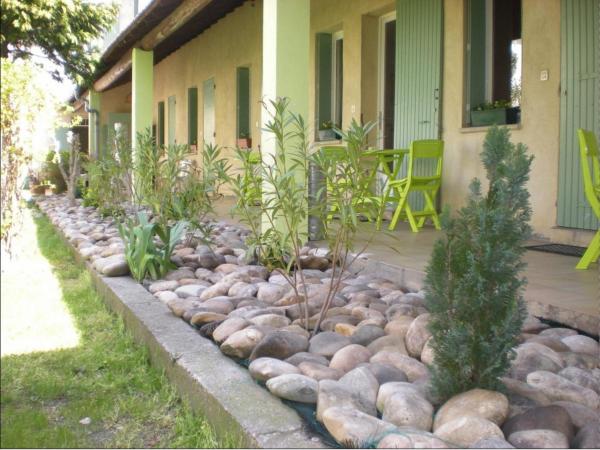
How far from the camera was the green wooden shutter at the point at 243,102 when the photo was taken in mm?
12234

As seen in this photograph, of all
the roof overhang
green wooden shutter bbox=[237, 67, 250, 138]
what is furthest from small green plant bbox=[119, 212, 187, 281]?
green wooden shutter bbox=[237, 67, 250, 138]

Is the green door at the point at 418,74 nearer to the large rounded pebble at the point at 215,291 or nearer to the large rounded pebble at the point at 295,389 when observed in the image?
the large rounded pebble at the point at 215,291

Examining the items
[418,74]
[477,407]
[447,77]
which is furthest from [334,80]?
[477,407]

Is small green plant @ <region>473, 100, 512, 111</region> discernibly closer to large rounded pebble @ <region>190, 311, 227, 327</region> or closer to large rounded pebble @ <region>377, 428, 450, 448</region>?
large rounded pebble @ <region>190, 311, 227, 327</region>

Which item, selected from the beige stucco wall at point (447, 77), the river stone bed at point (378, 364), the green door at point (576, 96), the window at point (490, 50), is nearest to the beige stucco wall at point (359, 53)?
the beige stucco wall at point (447, 77)

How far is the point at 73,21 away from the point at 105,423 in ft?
50.6

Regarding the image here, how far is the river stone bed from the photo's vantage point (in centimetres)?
193

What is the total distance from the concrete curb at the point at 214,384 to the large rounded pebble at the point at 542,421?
559 mm

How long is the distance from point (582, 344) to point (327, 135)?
651 cm

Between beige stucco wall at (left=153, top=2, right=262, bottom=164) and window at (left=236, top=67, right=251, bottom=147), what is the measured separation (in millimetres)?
102

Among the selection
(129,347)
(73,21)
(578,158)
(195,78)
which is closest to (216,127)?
(195,78)

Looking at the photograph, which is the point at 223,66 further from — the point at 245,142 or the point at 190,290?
the point at 190,290

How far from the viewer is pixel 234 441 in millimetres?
2029

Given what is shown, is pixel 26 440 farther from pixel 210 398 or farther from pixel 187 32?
pixel 187 32
